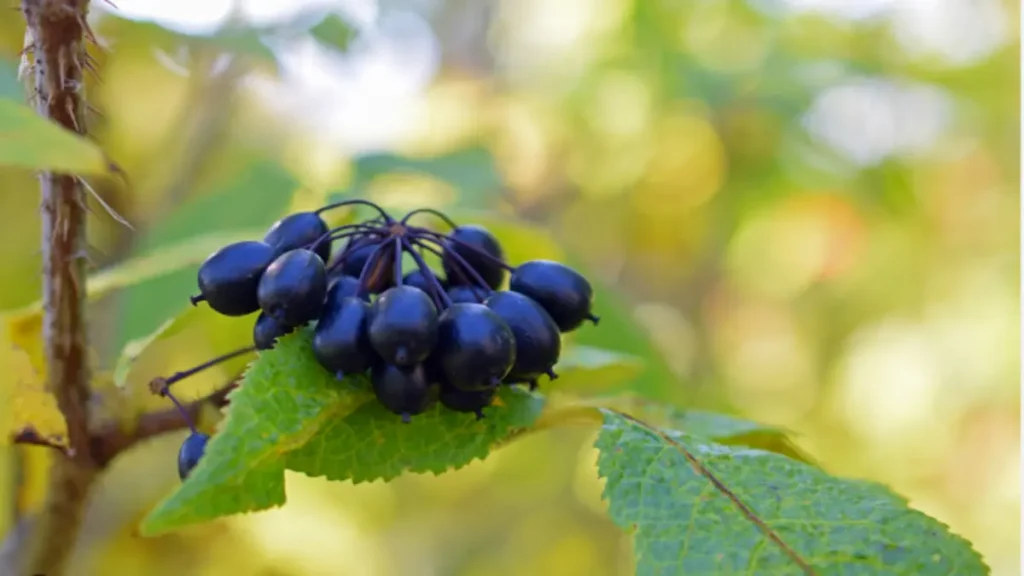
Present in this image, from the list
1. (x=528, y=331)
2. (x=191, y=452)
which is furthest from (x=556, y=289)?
(x=191, y=452)

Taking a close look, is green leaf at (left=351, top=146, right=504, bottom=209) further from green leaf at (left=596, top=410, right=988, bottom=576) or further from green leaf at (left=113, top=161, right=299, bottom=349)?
green leaf at (left=596, top=410, right=988, bottom=576)

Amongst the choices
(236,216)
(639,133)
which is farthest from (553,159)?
(236,216)

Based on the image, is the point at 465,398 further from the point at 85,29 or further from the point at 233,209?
the point at 233,209

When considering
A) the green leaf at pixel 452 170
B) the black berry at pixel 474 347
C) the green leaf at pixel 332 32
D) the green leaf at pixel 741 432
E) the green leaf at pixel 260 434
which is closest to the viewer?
the green leaf at pixel 260 434

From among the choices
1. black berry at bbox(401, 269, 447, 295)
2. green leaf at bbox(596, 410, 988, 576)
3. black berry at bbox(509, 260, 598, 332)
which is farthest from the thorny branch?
green leaf at bbox(596, 410, 988, 576)

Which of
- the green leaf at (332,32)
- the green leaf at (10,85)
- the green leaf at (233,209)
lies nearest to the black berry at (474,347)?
the green leaf at (10,85)

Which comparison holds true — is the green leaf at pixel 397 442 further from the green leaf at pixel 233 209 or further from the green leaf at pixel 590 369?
the green leaf at pixel 233 209
